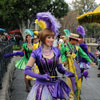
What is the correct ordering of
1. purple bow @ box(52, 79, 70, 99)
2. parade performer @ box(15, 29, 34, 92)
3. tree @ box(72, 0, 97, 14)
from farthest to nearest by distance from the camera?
tree @ box(72, 0, 97, 14) → parade performer @ box(15, 29, 34, 92) → purple bow @ box(52, 79, 70, 99)

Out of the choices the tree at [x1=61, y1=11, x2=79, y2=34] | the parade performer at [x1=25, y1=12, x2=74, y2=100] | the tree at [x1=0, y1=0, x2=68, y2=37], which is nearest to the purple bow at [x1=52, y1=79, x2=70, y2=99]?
the parade performer at [x1=25, y1=12, x2=74, y2=100]

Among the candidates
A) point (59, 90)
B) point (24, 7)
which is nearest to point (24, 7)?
point (24, 7)

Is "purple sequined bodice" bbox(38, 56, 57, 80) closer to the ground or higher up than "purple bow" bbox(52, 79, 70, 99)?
higher up

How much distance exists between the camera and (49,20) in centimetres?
318

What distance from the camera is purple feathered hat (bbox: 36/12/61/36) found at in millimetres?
3154

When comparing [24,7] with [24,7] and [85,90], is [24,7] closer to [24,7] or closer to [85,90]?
[24,7]

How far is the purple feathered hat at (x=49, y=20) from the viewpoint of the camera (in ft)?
10.3

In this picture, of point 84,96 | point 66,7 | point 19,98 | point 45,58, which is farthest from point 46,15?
point 66,7

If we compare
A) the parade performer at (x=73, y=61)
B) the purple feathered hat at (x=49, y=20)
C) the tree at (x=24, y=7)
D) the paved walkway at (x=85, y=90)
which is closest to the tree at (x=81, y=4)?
the tree at (x=24, y=7)

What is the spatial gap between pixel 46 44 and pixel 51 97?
0.79 metres

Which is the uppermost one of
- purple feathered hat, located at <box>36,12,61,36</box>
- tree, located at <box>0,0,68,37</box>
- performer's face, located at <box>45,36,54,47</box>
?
tree, located at <box>0,0,68,37</box>

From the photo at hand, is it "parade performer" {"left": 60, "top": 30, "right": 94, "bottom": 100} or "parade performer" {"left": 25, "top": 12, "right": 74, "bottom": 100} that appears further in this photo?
"parade performer" {"left": 60, "top": 30, "right": 94, "bottom": 100}

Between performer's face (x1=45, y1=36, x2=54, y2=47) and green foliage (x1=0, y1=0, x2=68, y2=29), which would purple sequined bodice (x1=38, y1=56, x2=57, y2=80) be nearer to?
performer's face (x1=45, y1=36, x2=54, y2=47)

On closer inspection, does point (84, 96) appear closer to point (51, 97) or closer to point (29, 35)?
point (29, 35)
